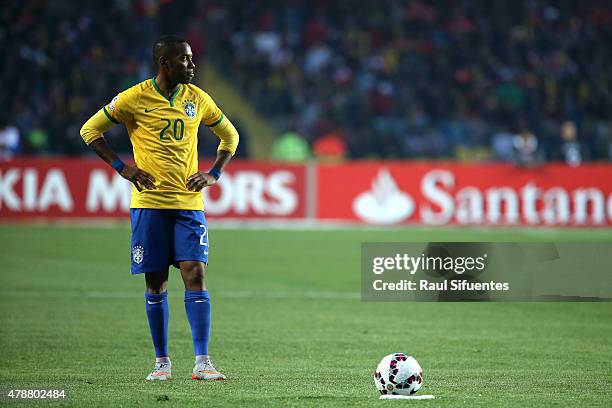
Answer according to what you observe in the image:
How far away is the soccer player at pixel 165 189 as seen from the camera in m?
7.61

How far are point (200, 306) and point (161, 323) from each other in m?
0.29

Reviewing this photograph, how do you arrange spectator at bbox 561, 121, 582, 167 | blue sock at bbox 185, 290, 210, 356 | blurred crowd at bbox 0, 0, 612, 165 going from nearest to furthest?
blue sock at bbox 185, 290, 210, 356, spectator at bbox 561, 121, 582, 167, blurred crowd at bbox 0, 0, 612, 165

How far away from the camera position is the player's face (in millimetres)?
7547

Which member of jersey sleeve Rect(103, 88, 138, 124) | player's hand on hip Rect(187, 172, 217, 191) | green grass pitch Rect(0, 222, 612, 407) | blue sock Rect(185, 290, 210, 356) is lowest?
green grass pitch Rect(0, 222, 612, 407)

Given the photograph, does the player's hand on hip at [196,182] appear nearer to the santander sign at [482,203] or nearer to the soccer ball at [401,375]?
the soccer ball at [401,375]

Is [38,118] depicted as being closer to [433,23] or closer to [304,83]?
[304,83]

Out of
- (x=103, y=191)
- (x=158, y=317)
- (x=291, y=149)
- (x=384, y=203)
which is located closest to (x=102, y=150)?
(x=158, y=317)

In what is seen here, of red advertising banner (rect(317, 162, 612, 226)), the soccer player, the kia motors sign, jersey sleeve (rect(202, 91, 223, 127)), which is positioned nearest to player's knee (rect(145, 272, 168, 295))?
the soccer player

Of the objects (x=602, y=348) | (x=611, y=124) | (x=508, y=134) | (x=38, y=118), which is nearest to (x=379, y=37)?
(x=508, y=134)

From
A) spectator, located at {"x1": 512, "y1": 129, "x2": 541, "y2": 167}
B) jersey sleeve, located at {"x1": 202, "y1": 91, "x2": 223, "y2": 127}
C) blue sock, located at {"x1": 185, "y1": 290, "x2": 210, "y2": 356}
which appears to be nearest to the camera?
blue sock, located at {"x1": 185, "y1": 290, "x2": 210, "y2": 356}

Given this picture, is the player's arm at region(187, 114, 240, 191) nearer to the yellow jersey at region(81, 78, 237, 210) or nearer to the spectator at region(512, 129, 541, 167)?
the yellow jersey at region(81, 78, 237, 210)

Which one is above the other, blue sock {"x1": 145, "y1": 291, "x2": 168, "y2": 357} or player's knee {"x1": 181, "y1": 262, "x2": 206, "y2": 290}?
player's knee {"x1": 181, "y1": 262, "x2": 206, "y2": 290}

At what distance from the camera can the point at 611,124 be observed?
1176 inches

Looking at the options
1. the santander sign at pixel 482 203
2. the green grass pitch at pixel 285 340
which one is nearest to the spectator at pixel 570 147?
the santander sign at pixel 482 203
